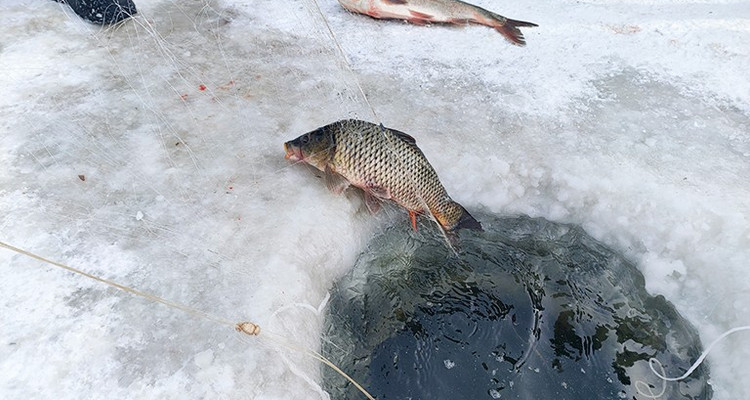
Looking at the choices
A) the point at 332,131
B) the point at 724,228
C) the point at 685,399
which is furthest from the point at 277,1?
the point at 685,399

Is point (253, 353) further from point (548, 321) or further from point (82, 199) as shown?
point (548, 321)

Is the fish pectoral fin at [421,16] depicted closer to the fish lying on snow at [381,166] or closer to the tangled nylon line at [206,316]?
the fish lying on snow at [381,166]

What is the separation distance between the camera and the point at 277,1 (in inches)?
174

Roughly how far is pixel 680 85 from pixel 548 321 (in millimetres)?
2147

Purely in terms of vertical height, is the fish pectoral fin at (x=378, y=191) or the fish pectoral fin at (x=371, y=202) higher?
the fish pectoral fin at (x=378, y=191)

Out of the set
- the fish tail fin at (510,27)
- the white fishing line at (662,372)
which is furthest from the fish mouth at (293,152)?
the fish tail fin at (510,27)

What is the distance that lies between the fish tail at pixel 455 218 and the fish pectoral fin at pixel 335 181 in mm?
502

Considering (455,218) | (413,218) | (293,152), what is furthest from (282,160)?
(455,218)

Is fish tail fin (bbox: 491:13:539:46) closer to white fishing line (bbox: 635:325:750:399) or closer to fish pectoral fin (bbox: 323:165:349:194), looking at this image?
fish pectoral fin (bbox: 323:165:349:194)

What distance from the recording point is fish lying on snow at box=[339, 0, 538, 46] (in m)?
4.20

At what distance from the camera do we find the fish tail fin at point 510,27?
13.3 ft

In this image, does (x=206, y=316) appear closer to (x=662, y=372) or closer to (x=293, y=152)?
(x=293, y=152)

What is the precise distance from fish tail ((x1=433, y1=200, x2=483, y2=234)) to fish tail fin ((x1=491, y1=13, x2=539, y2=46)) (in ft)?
6.38

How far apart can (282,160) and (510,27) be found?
7.54 ft
